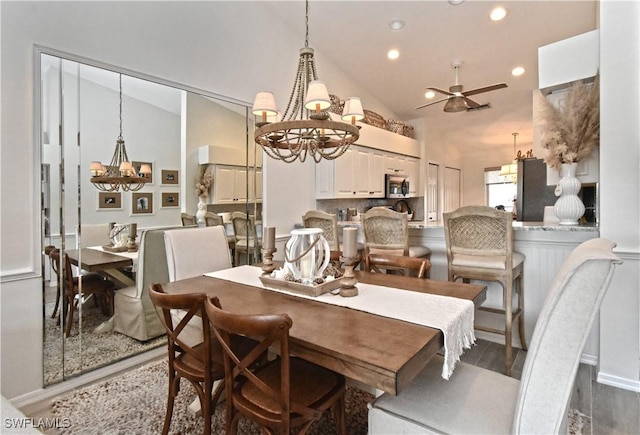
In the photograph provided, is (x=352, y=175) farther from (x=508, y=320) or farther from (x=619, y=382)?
(x=619, y=382)

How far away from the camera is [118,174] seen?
2.65 meters

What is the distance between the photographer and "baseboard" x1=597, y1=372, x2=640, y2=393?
2.23 metres

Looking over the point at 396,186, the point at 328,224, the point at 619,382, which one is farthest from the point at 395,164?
the point at 619,382

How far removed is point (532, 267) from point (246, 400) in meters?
2.58

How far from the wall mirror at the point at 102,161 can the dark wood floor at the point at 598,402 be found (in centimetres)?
286

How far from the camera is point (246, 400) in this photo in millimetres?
1352

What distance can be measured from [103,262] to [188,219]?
0.78 metres

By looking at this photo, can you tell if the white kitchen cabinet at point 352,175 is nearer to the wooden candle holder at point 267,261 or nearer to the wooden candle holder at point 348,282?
the wooden candle holder at point 267,261

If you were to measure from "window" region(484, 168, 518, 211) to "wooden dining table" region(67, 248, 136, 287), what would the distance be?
781 centimetres

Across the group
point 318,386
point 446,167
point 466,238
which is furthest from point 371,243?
point 446,167

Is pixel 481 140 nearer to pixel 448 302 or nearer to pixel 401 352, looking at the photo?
pixel 448 302

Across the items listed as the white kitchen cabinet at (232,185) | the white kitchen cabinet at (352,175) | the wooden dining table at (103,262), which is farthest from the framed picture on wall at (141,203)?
the white kitchen cabinet at (352,175)

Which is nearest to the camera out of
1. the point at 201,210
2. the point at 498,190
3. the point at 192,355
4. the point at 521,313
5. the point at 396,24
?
the point at 192,355

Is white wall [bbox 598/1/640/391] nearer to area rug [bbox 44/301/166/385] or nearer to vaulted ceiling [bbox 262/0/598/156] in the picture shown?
vaulted ceiling [bbox 262/0/598/156]
